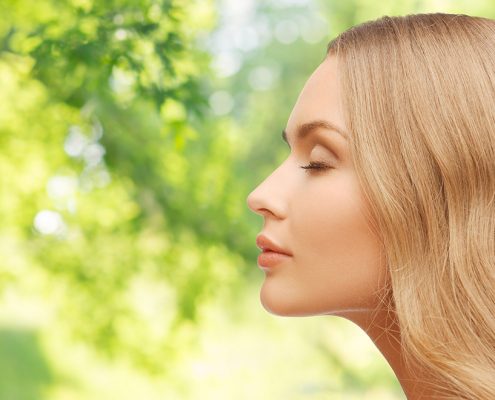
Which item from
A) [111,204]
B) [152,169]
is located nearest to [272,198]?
[152,169]

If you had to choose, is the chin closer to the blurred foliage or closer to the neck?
the neck

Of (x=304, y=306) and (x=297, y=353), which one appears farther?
(x=297, y=353)

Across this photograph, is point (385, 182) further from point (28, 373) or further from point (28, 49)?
point (28, 373)

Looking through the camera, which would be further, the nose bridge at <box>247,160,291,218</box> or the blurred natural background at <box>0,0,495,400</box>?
the blurred natural background at <box>0,0,495,400</box>

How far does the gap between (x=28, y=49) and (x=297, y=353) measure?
930 centimetres

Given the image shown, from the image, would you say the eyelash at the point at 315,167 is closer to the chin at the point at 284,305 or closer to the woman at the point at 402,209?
the woman at the point at 402,209

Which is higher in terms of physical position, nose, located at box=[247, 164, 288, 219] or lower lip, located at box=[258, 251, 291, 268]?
nose, located at box=[247, 164, 288, 219]

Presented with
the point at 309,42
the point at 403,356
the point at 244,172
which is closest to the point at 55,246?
the point at 244,172

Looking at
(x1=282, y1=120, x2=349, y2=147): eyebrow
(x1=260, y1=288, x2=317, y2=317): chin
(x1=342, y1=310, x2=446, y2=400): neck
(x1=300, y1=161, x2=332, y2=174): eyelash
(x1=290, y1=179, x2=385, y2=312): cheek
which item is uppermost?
(x1=282, y1=120, x2=349, y2=147): eyebrow

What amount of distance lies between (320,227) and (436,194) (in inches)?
9.0

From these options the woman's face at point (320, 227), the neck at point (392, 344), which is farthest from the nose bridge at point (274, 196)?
the neck at point (392, 344)

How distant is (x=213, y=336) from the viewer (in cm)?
1277

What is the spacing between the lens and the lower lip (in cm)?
168

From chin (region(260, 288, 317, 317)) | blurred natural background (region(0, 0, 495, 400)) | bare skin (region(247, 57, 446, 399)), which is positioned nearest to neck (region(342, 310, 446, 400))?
bare skin (region(247, 57, 446, 399))
